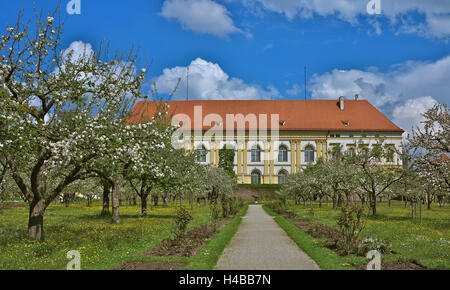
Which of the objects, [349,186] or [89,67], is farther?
[349,186]

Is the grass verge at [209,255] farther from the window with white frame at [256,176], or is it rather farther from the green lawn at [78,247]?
the window with white frame at [256,176]

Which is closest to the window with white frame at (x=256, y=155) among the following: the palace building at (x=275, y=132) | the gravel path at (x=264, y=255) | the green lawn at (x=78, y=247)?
the palace building at (x=275, y=132)

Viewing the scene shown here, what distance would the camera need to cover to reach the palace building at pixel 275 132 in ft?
294

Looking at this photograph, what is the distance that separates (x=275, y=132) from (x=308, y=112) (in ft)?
26.6

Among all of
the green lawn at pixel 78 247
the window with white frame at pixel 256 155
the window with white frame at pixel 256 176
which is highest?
the window with white frame at pixel 256 155

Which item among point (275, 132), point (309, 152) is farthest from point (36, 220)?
point (309, 152)

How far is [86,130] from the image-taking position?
1439 cm

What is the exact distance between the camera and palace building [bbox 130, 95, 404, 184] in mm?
89688

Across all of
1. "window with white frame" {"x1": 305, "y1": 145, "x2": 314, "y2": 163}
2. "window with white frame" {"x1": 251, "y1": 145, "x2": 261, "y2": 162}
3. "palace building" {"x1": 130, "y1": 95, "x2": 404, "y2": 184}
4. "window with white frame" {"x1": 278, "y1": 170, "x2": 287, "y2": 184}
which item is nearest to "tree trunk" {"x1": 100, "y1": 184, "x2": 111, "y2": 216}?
"palace building" {"x1": 130, "y1": 95, "x2": 404, "y2": 184}

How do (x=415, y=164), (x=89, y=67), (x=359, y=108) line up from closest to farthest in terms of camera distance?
(x=89, y=67)
(x=415, y=164)
(x=359, y=108)

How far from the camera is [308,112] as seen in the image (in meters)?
92.9
